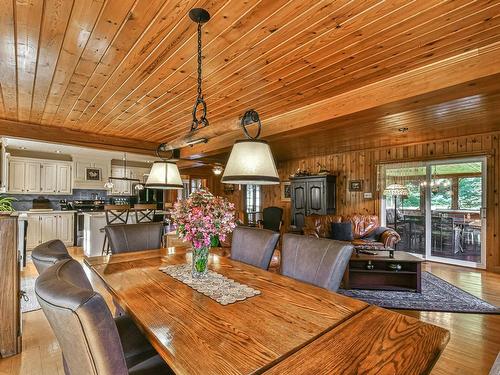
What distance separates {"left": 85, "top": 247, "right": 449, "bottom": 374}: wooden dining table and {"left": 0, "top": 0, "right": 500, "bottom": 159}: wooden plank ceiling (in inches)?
64.7

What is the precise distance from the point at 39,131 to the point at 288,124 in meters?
3.70

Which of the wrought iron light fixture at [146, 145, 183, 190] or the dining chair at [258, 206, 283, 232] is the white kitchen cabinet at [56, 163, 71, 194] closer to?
the dining chair at [258, 206, 283, 232]

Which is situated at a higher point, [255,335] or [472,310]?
[255,335]

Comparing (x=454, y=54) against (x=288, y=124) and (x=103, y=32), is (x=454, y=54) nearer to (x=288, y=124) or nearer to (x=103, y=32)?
(x=288, y=124)

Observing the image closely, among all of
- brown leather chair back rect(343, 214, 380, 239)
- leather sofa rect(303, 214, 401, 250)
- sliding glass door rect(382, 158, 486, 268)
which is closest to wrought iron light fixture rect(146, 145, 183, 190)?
leather sofa rect(303, 214, 401, 250)

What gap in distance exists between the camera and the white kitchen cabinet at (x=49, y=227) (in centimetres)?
619

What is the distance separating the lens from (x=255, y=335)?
1.01 m

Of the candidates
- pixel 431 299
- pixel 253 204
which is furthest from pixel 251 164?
pixel 253 204

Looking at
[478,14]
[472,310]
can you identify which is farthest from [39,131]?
[472,310]

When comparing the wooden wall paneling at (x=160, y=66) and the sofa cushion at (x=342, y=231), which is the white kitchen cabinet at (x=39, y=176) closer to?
the wooden wall paneling at (x=160, y=66)

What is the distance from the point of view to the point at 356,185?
6.41 m

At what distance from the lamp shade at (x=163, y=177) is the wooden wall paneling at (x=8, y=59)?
130 cm

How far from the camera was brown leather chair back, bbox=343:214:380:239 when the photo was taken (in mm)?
5332

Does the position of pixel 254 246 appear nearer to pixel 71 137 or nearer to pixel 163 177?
pixel 163 177
